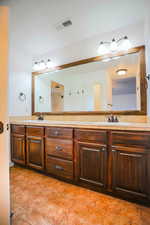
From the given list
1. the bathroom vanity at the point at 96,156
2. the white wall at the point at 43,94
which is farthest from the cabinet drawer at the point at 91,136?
the white wall at the point at 43,94

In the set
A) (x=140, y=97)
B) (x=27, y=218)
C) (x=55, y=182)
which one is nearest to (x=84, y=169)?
(x=55, y=182)

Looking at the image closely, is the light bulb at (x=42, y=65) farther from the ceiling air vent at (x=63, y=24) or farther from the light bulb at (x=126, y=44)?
the light bulb at (x=126, y=44)

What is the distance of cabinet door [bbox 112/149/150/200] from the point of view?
1.33 metres

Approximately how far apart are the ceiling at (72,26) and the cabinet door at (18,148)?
145 centimetres

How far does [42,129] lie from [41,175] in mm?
766

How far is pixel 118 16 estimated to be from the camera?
71.1 inches

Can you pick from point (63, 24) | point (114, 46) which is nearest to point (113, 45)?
point (114, 46)

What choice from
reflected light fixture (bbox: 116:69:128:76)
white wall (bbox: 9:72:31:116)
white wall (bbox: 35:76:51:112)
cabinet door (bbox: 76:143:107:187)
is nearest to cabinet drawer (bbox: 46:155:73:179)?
cabinet door (bbox: 76:143:107:187)

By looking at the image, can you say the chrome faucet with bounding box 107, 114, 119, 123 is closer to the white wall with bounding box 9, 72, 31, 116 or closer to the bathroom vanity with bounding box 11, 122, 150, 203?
the bathroom vanity with bounding box 11, 122, 150, 203

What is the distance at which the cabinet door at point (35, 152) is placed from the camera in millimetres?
2080

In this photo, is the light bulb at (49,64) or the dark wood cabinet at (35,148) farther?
the light bulb at (49,64)

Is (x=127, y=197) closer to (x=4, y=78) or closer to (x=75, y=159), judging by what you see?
(x=75, y=159)

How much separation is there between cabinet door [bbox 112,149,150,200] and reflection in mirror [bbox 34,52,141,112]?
0.81 meters

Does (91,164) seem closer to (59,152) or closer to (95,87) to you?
(59,152)
